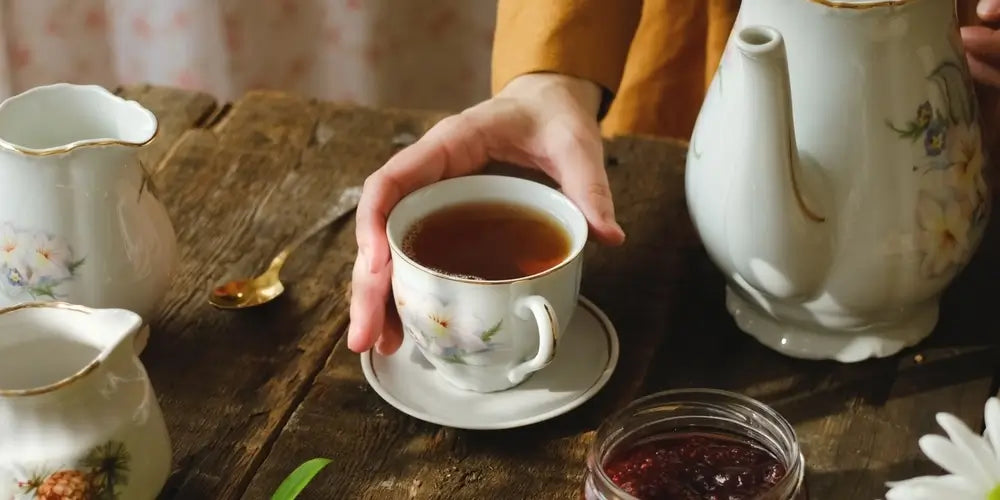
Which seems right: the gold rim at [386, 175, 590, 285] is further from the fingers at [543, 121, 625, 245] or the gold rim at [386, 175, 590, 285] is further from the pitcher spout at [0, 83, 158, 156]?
the pitcher spout at [0, 83, 158, 156]

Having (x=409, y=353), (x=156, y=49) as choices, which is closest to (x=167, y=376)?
(x=409, y=353)

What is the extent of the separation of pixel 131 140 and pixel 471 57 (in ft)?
3.98

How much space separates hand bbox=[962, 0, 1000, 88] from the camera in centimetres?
85

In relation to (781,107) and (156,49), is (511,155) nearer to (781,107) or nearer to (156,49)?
(781,107)

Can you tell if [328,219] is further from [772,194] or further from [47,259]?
[772,194]

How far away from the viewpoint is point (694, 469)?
65 centimetres

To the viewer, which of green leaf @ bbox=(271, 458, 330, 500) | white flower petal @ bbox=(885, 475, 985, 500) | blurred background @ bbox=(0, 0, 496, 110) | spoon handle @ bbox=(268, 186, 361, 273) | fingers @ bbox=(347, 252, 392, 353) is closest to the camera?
white flower petal @ bbox=(885, 475, 985, 500)

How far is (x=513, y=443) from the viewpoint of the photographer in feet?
2.37

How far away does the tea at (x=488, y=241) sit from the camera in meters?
0.74

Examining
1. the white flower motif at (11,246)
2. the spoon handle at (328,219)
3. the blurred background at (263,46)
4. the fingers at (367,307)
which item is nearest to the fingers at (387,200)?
the fingers at (367,307)

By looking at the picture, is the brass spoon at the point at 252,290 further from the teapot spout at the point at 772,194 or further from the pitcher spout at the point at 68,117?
the teapot spout at the point at 772,194

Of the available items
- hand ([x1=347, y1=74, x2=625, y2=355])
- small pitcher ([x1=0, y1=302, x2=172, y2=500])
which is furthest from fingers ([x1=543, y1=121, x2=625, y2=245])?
small pitcher ([x1=0, y1=302, x2=172, y2=500])

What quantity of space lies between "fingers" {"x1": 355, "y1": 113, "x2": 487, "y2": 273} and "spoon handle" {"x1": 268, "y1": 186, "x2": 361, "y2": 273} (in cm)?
11

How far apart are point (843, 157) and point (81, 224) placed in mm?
475
